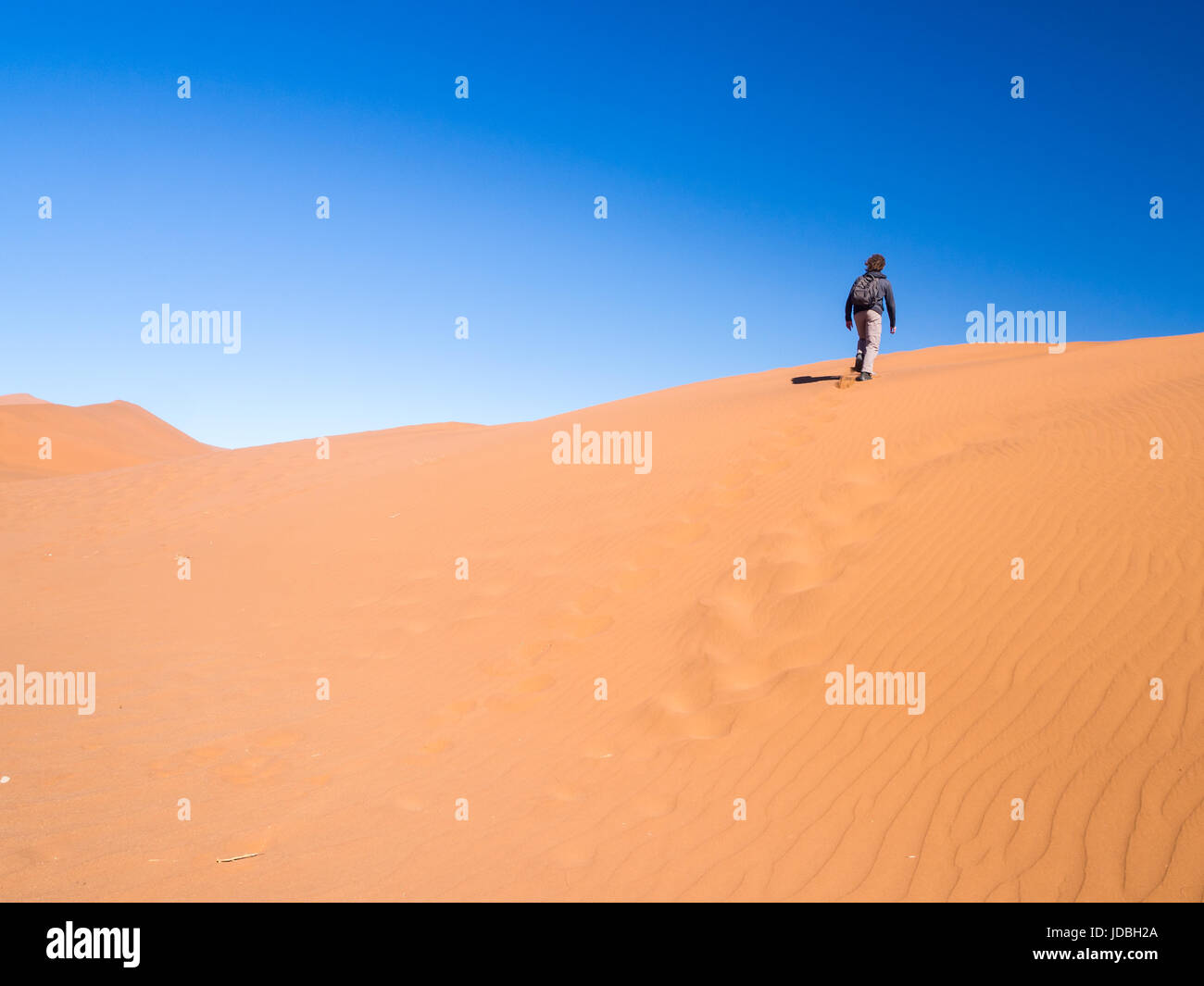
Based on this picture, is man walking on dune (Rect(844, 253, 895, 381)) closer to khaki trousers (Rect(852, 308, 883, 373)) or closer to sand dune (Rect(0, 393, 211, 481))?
khaki trousers (Rect(852, 308, 883, 373))

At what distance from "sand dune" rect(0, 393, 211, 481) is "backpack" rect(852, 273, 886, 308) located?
28.3 metres

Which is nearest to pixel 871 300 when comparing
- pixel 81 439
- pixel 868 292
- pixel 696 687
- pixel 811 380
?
pixel 868 292

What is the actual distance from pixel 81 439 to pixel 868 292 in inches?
2009

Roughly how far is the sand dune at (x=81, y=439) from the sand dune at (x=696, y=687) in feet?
83.9

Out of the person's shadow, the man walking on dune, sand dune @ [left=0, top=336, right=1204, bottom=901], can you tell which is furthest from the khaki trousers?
sand dune @ [left=0, top=336, right=1204, bottom=901]

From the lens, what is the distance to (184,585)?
32.3 feet

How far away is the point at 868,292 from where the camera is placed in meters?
12.6

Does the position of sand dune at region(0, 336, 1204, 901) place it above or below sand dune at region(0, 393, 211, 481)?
below

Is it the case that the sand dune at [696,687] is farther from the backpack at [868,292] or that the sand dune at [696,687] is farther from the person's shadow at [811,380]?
the person's shadow at [811,380]

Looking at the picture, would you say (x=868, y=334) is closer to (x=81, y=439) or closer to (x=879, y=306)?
(x=879, y=306)

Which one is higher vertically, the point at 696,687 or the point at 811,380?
the point at 811,380

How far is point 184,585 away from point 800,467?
8.14m

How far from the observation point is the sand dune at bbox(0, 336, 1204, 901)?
3635mm
